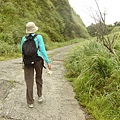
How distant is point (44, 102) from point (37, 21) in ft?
44.1

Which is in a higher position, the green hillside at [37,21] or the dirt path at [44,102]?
the green hillside at [37,21]

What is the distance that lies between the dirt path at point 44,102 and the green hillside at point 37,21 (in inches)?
193

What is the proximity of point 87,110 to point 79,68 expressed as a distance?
2.34m

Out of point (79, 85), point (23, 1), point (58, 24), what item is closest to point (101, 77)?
point (79, 85)

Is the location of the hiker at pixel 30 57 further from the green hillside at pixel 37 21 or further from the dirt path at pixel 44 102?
the green hillside at pixel 37 21

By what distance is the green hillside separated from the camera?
1353 centimetres

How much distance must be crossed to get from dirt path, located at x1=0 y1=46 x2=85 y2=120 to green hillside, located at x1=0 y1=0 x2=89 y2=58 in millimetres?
4915

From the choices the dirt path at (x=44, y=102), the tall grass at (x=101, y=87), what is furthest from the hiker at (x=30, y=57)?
the tall grass at (x=101, y=87)

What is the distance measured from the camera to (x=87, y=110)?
191 inches

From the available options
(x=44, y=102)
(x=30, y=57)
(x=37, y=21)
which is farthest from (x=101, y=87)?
(x=37, y=21)

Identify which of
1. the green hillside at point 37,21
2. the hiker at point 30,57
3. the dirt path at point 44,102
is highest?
the green hillside at point 37,21

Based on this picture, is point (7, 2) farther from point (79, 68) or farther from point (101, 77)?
point (101, 77)

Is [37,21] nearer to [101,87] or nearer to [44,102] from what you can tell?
[101,87]

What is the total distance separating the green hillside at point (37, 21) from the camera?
13531 millimetres
